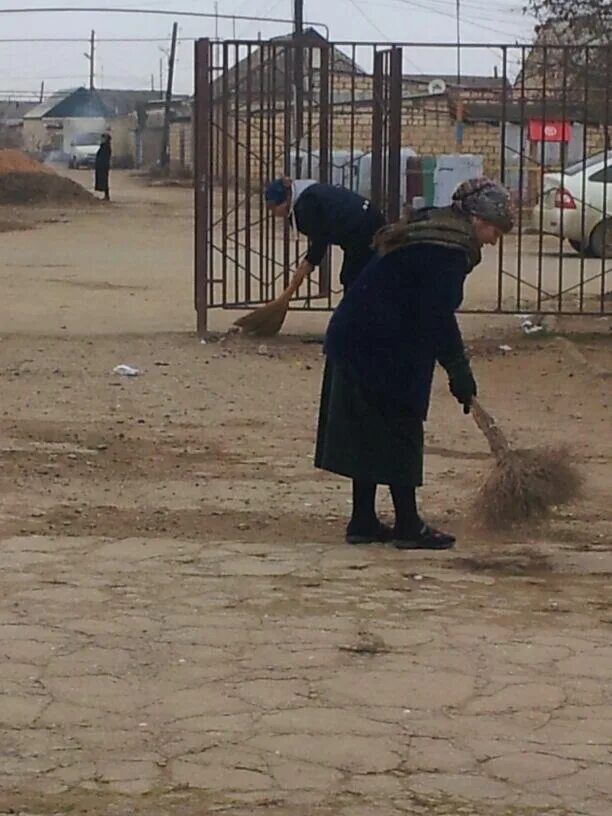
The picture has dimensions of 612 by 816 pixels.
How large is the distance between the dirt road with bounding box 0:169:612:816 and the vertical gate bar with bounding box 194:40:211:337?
7.76 ft

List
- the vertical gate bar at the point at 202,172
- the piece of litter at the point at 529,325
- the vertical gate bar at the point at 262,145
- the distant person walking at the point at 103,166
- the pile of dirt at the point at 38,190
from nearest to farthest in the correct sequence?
the vertical gate bar at the point at 202,172 → the vertical gate bar at the point at 262,145 → the piece of litter at the point at 529,325 → the pile of dirt at the point at 38,190 → the distant person walking at the point at 103,166

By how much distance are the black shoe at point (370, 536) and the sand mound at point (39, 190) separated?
36.1m

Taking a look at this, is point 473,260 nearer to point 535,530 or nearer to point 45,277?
point 535,530

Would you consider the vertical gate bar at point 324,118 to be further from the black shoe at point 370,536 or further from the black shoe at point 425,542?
the black shoe at point 425,542

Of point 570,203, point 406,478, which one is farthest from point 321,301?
point 406,478

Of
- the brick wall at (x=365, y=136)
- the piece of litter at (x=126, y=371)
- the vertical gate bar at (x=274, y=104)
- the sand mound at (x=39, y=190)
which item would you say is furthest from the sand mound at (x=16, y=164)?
the piece of litter at (x=126, y=371)

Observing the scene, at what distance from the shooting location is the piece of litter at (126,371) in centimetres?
1151

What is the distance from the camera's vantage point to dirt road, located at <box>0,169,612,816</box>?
4.44m

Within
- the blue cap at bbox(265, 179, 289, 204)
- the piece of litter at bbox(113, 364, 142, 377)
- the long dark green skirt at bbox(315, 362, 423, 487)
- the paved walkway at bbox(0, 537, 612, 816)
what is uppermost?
the blue cap at bbox(265, 179, 289, 204)

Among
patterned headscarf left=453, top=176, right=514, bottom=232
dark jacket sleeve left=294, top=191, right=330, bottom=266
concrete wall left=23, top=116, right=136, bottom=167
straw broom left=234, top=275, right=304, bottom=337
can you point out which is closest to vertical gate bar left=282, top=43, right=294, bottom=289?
straw broom left=234, top=275, right=304, bottom=337

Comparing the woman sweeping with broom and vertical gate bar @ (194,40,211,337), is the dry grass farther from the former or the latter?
the woman sweeping with broom

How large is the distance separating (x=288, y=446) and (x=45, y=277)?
11.7 metres

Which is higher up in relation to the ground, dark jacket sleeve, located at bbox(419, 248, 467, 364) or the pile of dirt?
dark jacket sleeve, located at bbox(419, 248, 467, 364)

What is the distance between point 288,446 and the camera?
913cm
